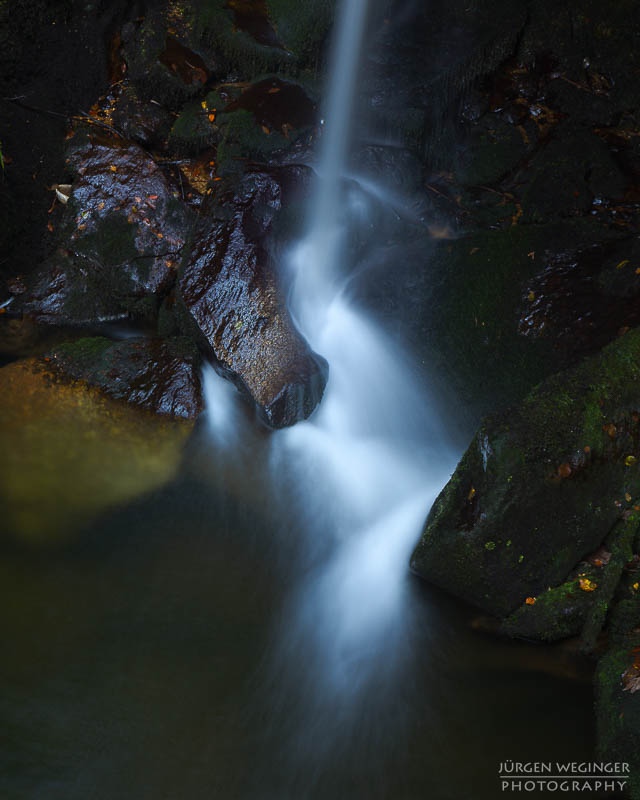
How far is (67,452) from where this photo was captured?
15.6 feet

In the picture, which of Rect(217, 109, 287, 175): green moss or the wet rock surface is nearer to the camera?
the wet rock surface

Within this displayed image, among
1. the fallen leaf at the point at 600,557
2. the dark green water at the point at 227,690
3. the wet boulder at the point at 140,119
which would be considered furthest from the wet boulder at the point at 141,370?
the fallen leaf at the point at 600,557

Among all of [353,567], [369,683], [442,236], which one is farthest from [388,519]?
[442,236]

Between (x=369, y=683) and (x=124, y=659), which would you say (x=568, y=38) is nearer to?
(x=369, y=683)

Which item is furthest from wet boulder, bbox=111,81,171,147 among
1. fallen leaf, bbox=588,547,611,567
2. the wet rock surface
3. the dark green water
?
fallen leaf, bbox=588,547,611,567

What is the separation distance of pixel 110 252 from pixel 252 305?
212 cm

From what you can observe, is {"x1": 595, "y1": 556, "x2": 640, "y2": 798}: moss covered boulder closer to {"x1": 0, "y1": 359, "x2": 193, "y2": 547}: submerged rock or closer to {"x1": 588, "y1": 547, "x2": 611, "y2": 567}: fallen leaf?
{"x1": 588, "y1": 547, "x2": 611, "y2": 567}: fallen leaf

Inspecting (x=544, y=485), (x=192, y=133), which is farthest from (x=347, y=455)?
(x=192, y=133)

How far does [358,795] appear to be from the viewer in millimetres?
2865

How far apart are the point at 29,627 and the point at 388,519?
2.64 metres

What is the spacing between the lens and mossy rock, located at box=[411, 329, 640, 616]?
11.2ft

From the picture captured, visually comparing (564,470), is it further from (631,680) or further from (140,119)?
(140,119)

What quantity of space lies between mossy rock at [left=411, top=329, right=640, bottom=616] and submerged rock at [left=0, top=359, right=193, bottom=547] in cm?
246

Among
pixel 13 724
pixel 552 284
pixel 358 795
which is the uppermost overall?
pixel 552 284
